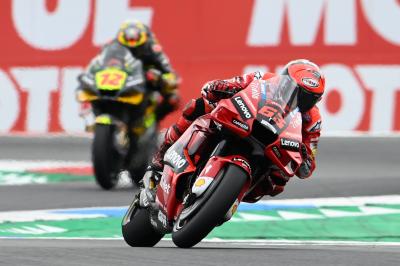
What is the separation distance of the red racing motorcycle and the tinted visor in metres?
0.05

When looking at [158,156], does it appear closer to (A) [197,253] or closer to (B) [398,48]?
(A) [197,253]

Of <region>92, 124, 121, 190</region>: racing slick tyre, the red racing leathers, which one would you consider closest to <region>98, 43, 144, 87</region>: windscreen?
<region>92, 124, 121, 190</region>: racing slick tyre

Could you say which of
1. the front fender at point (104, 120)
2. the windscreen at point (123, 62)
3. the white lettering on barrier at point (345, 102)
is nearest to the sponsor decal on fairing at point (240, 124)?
the front fender at point (104, 120)

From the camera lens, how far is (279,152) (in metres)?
7.34

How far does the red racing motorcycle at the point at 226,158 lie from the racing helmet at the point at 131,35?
5.20 m

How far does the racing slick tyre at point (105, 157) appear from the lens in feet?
39.2

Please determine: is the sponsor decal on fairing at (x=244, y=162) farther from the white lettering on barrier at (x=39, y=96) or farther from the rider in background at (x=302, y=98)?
the white lettering on barrier at (x=39, y=96)

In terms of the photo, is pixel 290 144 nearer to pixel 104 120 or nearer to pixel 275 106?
pixel 275 106

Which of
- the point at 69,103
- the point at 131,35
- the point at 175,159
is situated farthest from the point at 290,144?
the point at 69,103

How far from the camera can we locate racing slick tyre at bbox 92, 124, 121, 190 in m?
12.0

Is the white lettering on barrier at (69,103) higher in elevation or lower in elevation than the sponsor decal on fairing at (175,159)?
lower

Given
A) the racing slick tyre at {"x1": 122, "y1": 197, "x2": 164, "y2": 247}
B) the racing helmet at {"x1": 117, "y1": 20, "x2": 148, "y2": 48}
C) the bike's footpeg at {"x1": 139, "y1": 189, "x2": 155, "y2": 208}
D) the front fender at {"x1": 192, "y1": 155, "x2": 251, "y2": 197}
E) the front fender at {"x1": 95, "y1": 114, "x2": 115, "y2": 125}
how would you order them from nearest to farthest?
the front fender at {"x1": 192, "y1": 155, "x2": 251, "y2": 197} < the bike's footpeg at {"x1": 139, "y1": 189, "x2": 155, "y2": 208} < the racing slick tyre at {"x1": 122, "y1": 197, "x2": 164, "y2": 247} < the front fender at {"x1": 95, "y1": 114, "x2": 115, "y2": 125} < the racing helmet at {"x1": 117, "y1": 20, "x2": 148, "y2": 48}

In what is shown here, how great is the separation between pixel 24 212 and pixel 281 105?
380 centimetres

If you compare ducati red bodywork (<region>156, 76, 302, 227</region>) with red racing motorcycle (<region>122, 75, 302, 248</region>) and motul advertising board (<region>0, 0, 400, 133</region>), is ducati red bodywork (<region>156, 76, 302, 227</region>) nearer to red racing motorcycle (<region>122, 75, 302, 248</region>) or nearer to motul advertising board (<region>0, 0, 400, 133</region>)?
red racing motorcycle (<region>122, 75, 302, 248</region>)
